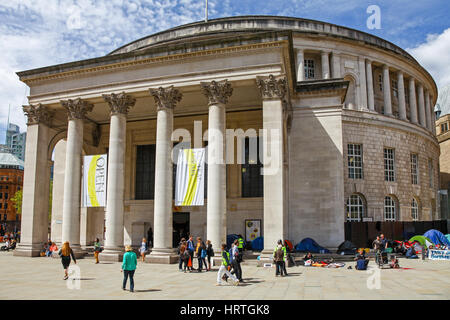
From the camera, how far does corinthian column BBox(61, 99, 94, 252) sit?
26.5 m

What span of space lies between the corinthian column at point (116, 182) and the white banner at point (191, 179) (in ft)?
13.2

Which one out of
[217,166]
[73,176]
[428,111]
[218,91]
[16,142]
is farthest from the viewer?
[16,142]

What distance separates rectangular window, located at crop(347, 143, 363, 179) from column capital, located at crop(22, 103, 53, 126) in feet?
91.9

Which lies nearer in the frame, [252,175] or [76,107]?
[76,107]

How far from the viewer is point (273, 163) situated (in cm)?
2211

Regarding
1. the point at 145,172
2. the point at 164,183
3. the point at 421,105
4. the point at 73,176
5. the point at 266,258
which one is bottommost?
the point at 266,258

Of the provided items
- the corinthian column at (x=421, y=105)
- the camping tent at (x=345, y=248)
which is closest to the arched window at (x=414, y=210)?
the corinthian column at (x=421, y=105)

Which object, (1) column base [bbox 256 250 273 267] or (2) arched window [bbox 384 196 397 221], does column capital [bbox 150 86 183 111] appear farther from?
(2) arched window [bbox 384 196 397 221]

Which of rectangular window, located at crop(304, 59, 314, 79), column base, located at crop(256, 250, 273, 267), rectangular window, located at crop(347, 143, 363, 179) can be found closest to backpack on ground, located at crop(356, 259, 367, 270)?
column base, located at crop(256, 250, 273, 267)

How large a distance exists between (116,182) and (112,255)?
15.1ft

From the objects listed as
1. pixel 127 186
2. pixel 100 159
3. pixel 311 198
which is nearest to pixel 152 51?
pixel 100 159

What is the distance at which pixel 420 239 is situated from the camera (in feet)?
92.7

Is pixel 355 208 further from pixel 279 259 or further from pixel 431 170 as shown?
pixel 279 259

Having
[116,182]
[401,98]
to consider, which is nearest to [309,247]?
[116,182]
